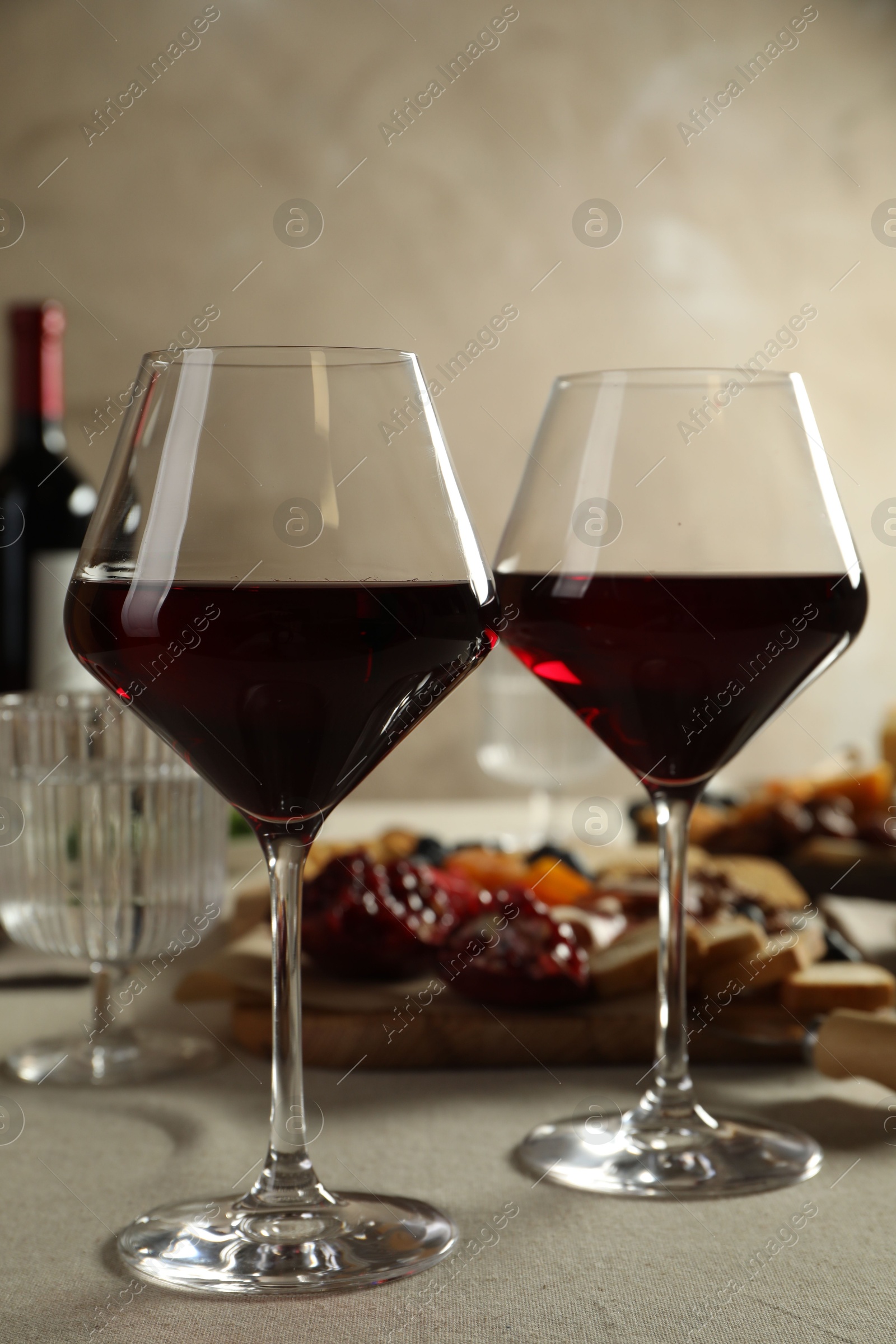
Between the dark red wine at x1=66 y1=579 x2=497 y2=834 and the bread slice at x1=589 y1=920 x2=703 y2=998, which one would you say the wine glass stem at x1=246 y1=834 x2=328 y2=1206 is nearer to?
the dark red wine at x1=66 y1=579 x2=497 y2=834

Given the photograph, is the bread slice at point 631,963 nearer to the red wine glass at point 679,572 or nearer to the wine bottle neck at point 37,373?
the red wine glass at point 679,572

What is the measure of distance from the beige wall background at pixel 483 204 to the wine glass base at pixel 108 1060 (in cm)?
233

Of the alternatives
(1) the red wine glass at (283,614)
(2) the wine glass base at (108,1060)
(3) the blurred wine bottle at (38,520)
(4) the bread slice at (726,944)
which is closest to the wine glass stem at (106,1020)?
(2) the wine glass base at (108,1060)

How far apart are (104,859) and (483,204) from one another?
276 centimetres

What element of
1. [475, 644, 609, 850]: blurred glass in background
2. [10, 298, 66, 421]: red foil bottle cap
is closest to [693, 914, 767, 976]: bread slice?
[475, 644, 609, 850]: blurred glass in background

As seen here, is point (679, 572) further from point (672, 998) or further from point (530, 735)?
point (530, 735)

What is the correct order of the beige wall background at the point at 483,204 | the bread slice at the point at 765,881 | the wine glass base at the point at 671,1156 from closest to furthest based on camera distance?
the wine glass base at the point at 671,1156, the bread slice at the point at 765,881, the beige wall background at the point at 483,204

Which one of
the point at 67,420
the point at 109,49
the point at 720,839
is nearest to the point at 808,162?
the point at 109,49

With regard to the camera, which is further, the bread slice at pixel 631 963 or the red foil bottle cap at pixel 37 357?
the red foil bottle cap at pixel 37 357

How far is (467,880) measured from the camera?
0.86m

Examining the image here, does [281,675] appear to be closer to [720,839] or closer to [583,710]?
[583,710]

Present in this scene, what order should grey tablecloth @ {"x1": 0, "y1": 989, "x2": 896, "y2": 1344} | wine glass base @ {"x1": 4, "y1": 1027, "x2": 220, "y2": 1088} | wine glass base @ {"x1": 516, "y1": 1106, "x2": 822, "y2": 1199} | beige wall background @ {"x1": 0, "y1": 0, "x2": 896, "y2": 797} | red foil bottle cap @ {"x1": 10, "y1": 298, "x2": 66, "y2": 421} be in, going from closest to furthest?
grey tablecloth @ {"x1": 0, "y1": 989, "x2": 896, "y2": 1344}, wine glass base @ {"x1": 516, "y1": 1106, "x2": 822, "y2": 1199}, wine glass base @ {"x1": 4, "y1": 1027, "x2": 220, "y2": 1088}, red foil bottle cap @ {"x1": 10, "y1": 298, "x2": 66, "y2": 421}, beige wall background @ {"x1": 0, "y1": 0, "x2": 896, "y2": 797}

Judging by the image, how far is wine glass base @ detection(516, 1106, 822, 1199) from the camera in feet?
1.79

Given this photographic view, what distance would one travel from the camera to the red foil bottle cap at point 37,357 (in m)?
1.28
